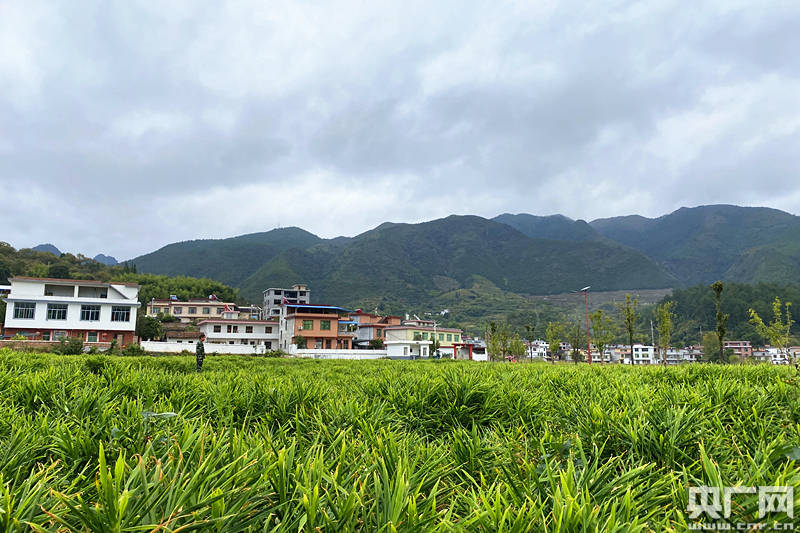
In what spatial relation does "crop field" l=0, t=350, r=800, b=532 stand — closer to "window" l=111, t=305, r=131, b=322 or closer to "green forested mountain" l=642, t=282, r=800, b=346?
"window" l=111, t=305, r=131, b=322

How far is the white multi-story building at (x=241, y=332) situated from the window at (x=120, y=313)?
37.3 feet

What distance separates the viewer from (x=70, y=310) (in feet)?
128

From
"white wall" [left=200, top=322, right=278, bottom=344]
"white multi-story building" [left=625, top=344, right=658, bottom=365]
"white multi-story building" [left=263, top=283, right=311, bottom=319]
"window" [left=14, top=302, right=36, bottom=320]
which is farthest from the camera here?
"white multi-story building" [left=625, top=344, right=658, bottom=365]

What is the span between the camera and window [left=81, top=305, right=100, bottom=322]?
39469 mm

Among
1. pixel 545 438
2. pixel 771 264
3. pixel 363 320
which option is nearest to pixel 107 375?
pixel 545 438

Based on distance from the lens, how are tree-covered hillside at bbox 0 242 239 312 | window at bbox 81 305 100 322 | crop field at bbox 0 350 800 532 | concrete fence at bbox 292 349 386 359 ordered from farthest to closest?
tree-covered hillside at bbox 0 242 239 312 < concrete fence at bbox 292 349 386 359 < window at bbox 81 305 100 322 < crop field at bbox 0 350 800 532

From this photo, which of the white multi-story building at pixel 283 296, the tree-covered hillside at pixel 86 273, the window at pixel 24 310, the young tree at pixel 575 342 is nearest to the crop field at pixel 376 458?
the young tree at pixel 575 342

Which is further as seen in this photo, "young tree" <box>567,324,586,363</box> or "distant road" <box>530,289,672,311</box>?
"distant road" <box>530,289,672,311</box>

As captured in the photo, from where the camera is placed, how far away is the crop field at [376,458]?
6.57 ft

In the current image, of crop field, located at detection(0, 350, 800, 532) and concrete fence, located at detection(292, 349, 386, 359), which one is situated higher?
crop field, located at detection(0, 350, 800, 532)

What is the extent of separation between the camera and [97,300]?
39.9 m

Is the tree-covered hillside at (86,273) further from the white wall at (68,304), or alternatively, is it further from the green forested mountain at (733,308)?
the green forested mountain at (733,308)

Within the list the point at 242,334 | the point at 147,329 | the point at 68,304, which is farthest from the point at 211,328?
the point at 68,304

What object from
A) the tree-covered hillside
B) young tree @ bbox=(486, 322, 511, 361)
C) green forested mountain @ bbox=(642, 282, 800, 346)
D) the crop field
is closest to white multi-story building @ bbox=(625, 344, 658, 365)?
green forested mountain @ bbox=(642, 282, 800, 346)
